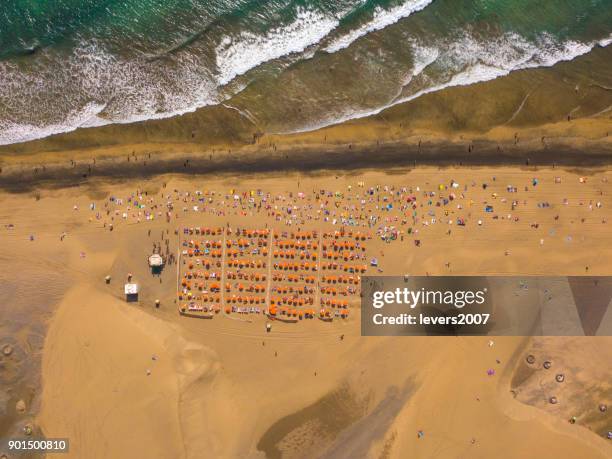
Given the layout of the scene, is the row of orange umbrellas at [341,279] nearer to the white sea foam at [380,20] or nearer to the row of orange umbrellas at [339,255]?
the row of orange umbrellas at [339,255]

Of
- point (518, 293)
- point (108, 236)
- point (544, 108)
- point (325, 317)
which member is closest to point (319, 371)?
point (325, 317)

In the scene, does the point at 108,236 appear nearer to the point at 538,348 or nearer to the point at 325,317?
the point at 325,317

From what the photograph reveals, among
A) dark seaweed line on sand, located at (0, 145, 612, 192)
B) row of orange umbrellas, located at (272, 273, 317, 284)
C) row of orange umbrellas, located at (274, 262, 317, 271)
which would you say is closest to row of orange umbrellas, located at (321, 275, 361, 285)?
row of orange umbrellas, located at (272, 273, 317, 284)

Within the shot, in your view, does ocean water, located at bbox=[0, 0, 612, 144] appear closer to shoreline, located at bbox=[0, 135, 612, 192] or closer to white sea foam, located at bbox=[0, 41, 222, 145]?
white sea foam, located at bbox=[0, 41, 222, 145]

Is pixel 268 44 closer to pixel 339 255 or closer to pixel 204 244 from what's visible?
pixel 204 244

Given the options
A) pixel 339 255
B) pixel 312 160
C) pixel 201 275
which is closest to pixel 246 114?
pixel 312 160

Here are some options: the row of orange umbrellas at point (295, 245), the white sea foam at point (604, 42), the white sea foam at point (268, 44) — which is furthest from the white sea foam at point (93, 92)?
the white sea foam at point (604, 42)
